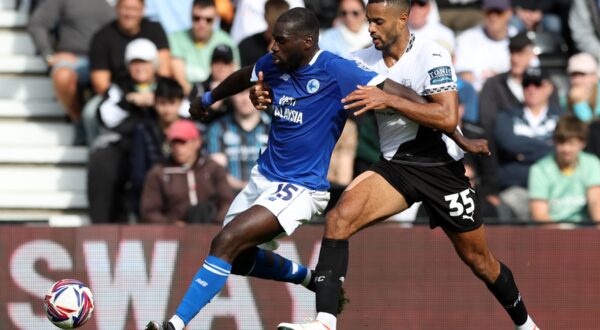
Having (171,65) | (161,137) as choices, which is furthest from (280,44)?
(171,65)

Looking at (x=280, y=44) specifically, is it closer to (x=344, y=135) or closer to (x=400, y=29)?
(x=400, y=29)

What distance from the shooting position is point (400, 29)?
8.67 metres

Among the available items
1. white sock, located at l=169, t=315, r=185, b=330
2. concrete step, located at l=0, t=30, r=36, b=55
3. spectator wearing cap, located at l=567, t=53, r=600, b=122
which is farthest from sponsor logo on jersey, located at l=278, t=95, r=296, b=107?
concrete step, located at l=0, t=30, r=36, b=55

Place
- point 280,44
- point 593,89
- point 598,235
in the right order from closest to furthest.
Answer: point 280,44, point 598,235, point 593,89

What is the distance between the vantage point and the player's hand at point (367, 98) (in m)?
8.19

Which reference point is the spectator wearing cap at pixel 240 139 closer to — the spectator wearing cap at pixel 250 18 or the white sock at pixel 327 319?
the spectator wearing cap at pixel 250 18

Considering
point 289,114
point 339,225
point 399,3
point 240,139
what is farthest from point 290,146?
point 240,139

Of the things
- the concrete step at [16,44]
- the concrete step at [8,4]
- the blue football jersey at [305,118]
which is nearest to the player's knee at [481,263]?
the blue football jersey at [305,118]

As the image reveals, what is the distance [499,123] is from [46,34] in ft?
16.2

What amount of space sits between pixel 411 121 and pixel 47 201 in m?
5.80

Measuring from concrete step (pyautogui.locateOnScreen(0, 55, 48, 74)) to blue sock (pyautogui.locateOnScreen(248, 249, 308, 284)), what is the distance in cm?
588

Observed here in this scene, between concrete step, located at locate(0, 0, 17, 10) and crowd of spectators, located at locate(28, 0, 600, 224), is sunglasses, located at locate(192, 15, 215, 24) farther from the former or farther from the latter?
concrete step, located at locate(0, 0, 17, 10)

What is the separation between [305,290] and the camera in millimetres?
10820

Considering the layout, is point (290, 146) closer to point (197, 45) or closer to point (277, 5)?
point (277, 5)
